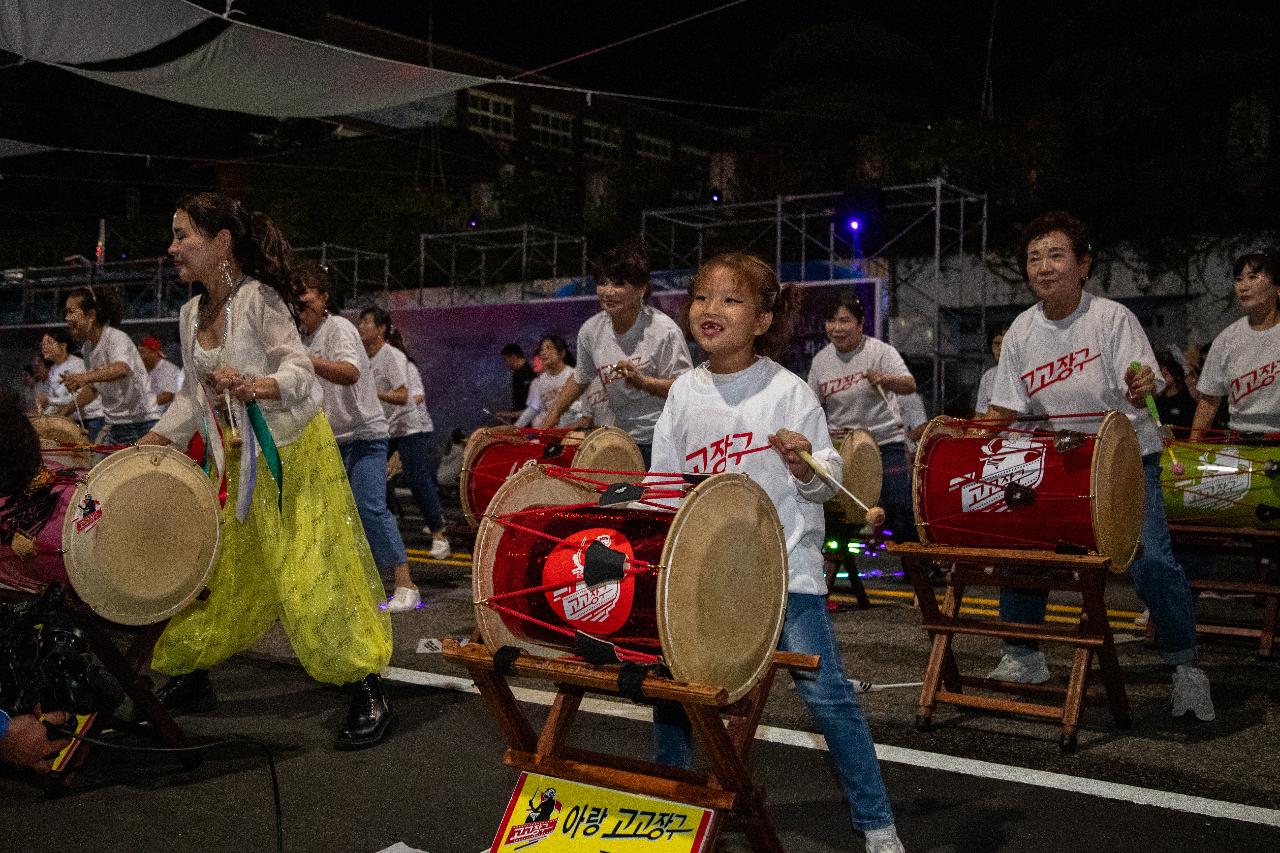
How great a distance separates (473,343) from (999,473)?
11.3 metres

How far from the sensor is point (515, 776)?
3963 mm

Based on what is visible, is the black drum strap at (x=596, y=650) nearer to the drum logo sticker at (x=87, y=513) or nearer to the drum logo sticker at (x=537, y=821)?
the drum logo sticker at (x=537, y=821)

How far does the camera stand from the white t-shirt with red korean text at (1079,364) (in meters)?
4.56

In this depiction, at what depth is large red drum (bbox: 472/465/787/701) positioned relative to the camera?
2516 mm

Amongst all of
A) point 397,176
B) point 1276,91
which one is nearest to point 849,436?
point 1276,91

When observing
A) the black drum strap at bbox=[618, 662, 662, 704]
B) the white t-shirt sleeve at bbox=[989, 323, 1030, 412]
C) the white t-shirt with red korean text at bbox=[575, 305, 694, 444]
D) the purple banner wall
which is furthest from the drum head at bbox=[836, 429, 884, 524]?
the purple banner wall

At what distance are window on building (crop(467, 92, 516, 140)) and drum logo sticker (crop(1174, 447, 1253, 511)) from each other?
29.4 metres

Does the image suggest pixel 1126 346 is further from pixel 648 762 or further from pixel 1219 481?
pixel 648 762

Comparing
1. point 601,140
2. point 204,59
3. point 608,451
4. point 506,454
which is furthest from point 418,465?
point 601,140

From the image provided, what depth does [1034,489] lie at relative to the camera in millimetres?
4348

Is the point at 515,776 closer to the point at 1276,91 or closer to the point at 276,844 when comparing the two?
the point at 276,844

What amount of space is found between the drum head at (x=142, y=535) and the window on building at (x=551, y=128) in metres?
32.6

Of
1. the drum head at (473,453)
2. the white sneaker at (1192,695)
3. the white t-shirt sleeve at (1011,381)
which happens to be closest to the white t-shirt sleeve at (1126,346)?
the white t-shirt sleeve at (1011,381)

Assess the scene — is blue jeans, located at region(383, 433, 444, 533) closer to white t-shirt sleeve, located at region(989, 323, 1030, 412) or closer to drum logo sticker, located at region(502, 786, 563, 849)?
white t-shirt sleeve, located at region(989, 323, 1030, 412)
